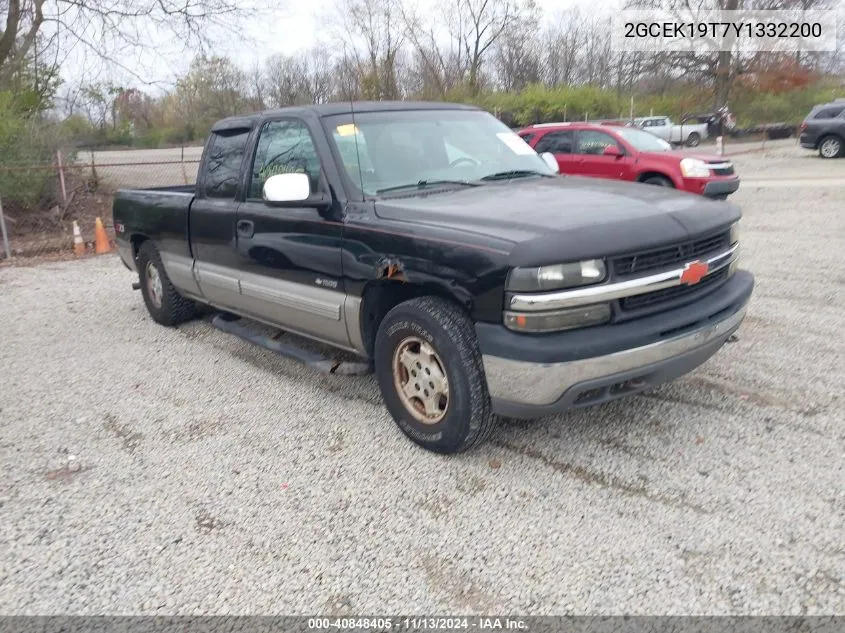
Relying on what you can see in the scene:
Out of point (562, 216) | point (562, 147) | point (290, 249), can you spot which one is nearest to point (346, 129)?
point (290, 249)

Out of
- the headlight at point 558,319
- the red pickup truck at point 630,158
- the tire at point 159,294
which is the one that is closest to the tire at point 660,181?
the red pickup truck at point 630,158

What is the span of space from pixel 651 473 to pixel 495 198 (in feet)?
5.43

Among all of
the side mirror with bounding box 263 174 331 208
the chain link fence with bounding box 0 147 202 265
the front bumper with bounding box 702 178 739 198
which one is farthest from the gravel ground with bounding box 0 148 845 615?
the chain link fence with bounding box 0 147 202 265

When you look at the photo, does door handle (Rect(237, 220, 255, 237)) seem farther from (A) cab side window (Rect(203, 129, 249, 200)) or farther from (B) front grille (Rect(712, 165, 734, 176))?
(B) front grille (Rect(712, 165, 734, 176))

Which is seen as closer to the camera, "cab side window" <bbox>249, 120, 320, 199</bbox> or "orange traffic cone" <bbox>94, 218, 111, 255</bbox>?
"cab side window" <bbox>249, 120, 320, 199</bbox>

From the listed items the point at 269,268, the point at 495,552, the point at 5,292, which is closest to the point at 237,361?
the point at 269,268

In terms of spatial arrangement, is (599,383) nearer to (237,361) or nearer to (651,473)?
(651,473)

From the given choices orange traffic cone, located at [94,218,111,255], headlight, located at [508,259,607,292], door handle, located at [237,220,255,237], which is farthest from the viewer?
orange traffic cone, located at [94,218,111,255]

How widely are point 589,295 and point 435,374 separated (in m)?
0.93

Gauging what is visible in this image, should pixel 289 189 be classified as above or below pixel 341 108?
below

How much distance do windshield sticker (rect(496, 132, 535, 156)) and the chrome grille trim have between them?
6.04 ft

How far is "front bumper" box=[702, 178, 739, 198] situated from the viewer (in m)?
9.94

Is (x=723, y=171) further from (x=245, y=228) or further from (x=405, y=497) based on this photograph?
(x=405, y=497)

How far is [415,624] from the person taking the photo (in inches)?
104
